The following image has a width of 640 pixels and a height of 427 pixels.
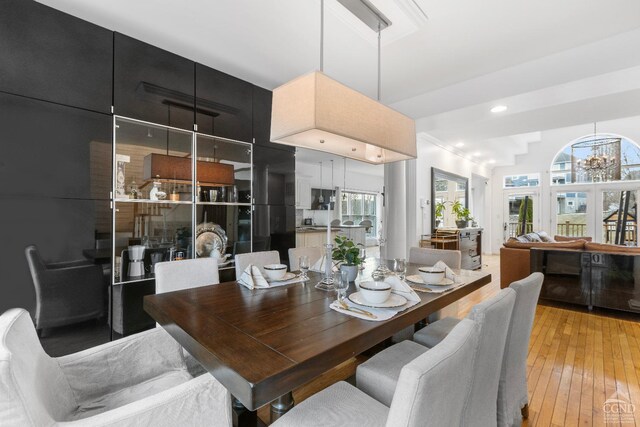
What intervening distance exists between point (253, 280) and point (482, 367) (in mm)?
1296

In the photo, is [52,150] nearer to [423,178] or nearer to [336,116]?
[336,116]

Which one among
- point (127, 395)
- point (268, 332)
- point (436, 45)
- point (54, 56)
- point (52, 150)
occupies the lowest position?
point (127, 395)

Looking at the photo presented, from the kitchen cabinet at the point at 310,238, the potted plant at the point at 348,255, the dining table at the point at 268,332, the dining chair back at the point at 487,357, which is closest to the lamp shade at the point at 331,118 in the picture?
the potted plant at the point at 348,255

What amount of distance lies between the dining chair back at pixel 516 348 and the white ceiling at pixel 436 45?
197 cm

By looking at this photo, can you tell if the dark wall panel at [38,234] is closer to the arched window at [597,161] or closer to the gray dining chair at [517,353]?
the gray dining chair at [517,353]

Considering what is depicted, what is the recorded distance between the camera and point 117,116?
7.89 ft

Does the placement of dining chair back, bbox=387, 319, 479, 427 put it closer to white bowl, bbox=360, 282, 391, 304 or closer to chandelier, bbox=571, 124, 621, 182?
white bowl, bbox=360, 282, 391, 304

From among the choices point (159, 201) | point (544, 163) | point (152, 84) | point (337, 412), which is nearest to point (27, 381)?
point (337, 412)

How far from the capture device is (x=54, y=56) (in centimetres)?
211

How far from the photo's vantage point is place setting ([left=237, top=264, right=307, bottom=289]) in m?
1.89

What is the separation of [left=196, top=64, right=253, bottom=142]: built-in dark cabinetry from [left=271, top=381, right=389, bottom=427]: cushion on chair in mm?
2603

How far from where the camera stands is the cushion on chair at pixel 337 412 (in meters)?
1.06

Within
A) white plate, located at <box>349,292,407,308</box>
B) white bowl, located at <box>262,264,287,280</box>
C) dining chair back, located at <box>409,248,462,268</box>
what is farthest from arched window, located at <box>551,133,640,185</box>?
white bowl, located at <box>262,264,287,280</box>

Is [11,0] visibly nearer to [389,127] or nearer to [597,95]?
[389,127]
